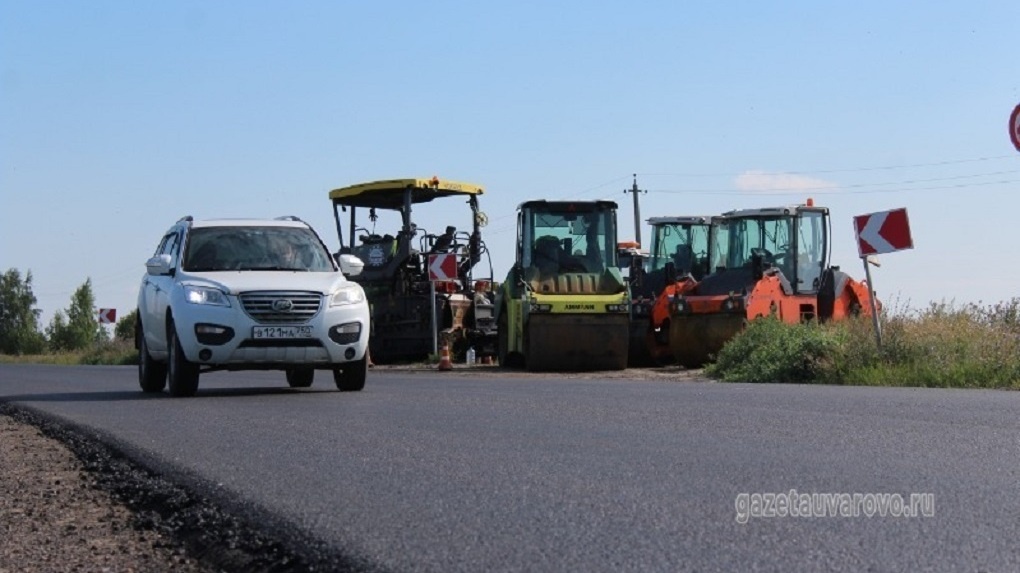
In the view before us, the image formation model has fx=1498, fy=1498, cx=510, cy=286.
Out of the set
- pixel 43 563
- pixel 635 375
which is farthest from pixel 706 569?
pixel 635 375

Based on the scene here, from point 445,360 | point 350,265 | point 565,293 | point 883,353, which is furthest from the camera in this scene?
point 445,360

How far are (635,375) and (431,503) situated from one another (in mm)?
16602

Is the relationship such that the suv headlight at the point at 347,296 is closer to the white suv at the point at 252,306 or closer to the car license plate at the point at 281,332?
the white suv at the point at 252,306

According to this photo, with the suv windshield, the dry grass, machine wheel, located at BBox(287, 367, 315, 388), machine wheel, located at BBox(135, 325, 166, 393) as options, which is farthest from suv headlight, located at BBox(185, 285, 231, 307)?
the dry grass

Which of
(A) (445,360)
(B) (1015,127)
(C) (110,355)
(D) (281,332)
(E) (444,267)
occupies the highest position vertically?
(B) (1015,127)

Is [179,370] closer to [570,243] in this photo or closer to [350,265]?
[350,265]

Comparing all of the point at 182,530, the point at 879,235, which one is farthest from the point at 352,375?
the point at 182,530

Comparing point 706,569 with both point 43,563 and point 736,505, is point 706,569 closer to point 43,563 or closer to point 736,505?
point 736,505

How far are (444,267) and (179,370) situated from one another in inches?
532

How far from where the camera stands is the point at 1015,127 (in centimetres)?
1594

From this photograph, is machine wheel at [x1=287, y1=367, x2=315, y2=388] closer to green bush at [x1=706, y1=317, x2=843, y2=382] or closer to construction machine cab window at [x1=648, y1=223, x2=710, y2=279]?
green bush at [x1=706, y1=317, x2=843, y2=382]

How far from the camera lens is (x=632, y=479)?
22.5ft

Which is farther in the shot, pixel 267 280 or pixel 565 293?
pixel 565 293

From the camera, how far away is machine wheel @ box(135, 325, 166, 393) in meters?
15.8
